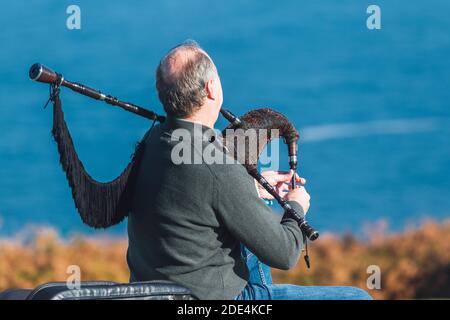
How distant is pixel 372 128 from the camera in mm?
13312

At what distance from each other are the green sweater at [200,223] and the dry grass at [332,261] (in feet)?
8.98

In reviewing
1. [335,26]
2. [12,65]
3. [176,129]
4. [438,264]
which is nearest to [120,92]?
[12,65]

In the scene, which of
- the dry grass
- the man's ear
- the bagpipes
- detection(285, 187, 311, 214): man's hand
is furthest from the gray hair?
the dry grass

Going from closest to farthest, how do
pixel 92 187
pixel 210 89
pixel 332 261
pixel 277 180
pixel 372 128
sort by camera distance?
pixel 210 89 → pixel 92 187 → pixel 277 180 → pixel 332 261 → pixel 372 128

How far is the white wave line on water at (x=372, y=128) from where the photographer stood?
13.2 m

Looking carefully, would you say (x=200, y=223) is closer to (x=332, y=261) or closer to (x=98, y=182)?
(x=98, y=182)

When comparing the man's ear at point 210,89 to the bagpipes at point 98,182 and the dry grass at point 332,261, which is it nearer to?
the bagpipes at point 98,182

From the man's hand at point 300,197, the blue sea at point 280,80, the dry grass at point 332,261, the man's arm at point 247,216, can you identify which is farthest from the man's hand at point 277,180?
the blue sea at point 280,80

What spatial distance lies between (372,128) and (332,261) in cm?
653

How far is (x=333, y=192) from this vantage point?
461 inches

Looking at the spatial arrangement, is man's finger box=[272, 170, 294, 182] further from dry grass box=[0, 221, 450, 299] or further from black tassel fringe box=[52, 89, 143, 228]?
dry grass box=[0, 221, 450, 299]

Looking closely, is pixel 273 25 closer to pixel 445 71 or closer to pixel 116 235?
pixel 445 71

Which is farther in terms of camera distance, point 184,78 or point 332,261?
point 332,261

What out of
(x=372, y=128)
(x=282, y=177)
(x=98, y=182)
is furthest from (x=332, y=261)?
(x=372, y=128)
